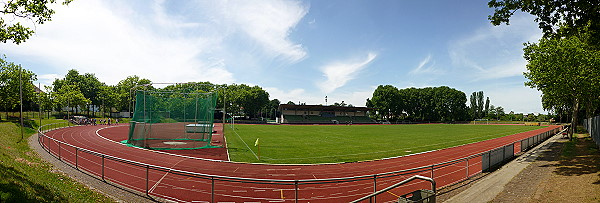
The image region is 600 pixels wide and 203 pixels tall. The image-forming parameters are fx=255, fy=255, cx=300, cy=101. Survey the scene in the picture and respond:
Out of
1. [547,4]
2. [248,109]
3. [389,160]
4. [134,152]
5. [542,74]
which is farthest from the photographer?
[248,109]

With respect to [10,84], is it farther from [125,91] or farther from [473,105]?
[473,105]

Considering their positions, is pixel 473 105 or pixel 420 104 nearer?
pixel 420 104

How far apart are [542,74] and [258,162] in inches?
1027

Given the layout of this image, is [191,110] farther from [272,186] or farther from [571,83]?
[571,83]

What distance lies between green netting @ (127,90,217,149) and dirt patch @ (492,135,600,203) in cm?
2072

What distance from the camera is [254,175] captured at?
13.2 metres

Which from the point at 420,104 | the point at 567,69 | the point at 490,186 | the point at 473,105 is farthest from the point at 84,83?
the point at 473,105

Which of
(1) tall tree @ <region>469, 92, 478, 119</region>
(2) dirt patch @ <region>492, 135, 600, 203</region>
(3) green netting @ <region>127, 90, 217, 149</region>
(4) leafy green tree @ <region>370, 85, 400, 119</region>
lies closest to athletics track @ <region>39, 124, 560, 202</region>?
(2) dirt patch @ <region>492, 135, 600, 203</region>

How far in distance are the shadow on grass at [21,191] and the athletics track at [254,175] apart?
7.15ft

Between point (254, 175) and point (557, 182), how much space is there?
13.3 m

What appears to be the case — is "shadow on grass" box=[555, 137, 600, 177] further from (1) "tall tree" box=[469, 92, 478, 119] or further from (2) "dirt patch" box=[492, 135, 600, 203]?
(1) "tall tree" box=[469, 92, 478, 119]

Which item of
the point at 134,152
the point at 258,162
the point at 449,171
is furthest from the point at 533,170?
the point at 134,152

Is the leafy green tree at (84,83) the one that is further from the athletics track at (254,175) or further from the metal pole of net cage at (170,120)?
the athletics track at (254,175)

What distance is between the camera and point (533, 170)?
13.0 metres
